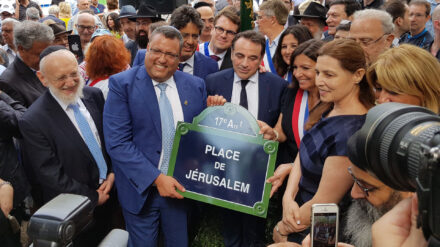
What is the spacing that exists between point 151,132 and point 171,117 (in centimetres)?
19

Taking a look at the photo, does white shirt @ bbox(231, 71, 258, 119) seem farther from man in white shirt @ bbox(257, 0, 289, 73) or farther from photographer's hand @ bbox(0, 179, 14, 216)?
man in white shirt @ bbox(257, 0, 289, 73)

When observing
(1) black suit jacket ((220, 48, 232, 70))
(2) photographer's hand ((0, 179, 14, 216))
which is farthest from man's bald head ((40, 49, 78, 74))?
(1) black suit jacket ((220, 48, 232, 70))

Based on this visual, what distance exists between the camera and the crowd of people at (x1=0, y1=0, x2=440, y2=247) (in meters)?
2.40

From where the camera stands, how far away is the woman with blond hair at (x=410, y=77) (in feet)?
7.37

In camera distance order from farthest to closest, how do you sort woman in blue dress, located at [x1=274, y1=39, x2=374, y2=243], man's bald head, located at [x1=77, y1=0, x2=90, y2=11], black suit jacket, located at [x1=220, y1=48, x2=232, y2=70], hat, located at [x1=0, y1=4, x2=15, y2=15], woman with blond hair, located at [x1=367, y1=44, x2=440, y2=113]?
hat, located at [x1=0, y1=4, x2=15, y2=15] → man's bald head, located at [x1=77, y1=0, x2=90, y2=11] → black suit jacket, located at [x1=220, y1=48, x2=232, y2=70] → woman in blue dress, located at [x1=274, y1=39, x2=374, y2=243] → woman with blond hair, located at [x1=367, y1=44, x2=440, y2=113]

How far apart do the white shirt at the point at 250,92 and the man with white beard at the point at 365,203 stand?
57.0 inches

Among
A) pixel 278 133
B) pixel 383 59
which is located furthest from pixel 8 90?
pixel 383 59

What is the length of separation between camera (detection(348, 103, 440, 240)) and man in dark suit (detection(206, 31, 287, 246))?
1.93 meters

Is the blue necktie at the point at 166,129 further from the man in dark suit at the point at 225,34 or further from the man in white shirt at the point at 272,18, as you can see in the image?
the man in white shirt at the point at 272,18

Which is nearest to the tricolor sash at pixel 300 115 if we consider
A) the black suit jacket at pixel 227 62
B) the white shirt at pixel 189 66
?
the white shirt at pixel 189 66

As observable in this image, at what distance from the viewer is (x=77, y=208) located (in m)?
1.74

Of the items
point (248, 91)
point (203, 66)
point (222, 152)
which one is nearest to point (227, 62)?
point (203, 66)

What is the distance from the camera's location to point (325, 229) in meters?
1.54

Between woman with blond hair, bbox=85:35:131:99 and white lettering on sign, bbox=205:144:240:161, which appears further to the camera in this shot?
woman with blond hair, bbox=85:35:131:99
